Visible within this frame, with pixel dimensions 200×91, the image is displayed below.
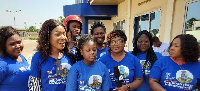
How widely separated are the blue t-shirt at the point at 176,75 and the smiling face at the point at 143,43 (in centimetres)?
58

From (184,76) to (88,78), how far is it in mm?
1032

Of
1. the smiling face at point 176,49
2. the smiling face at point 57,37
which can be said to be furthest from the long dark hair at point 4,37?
the smiling face at point 176,49

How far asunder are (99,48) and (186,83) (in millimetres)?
1387

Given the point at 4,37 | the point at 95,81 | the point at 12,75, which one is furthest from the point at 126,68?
the point at 4,37

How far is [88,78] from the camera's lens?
5.01 ft

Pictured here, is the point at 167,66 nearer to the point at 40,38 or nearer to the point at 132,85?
the point at 132,85

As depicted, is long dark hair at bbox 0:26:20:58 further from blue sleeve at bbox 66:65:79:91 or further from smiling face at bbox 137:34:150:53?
smiling face at bbox 137:34:150:53

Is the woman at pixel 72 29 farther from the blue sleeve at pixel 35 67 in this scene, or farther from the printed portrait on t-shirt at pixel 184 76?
the printed portrait on t-shirt at pixel 184 76

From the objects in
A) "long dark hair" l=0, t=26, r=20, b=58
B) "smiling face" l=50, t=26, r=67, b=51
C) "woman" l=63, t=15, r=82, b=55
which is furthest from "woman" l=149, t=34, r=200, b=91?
"long dark hair" l=0, t=26, r=20, b=58

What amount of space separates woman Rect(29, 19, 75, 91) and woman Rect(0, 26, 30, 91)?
0.84 ft

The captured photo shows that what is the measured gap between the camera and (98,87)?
1575 mm

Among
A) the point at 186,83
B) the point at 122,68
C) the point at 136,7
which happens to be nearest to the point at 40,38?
the point at 122,68

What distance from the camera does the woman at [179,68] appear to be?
1.51 metres

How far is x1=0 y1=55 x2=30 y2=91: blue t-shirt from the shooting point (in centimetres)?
159
